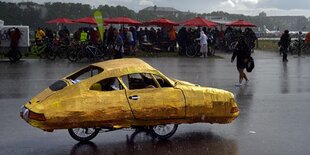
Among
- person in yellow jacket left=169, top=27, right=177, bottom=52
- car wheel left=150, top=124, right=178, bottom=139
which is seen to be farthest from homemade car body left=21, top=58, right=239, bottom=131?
person in yellow jacket left=169, top=27, right=177, bottom=52

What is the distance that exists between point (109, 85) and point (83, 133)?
94 cm

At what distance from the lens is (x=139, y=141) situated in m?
8.35

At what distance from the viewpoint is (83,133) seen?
27.1ft

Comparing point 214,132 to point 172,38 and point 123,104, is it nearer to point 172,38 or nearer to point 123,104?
point 123,104

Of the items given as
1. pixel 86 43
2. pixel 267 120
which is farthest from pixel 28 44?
pixel 267 120

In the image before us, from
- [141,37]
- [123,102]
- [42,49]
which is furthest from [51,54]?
[123,102]

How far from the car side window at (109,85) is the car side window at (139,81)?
0.56 feet

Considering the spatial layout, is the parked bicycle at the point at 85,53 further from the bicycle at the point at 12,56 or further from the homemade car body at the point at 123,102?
the homemade car body at the point at 123,102

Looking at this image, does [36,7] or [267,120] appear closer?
[267,120]

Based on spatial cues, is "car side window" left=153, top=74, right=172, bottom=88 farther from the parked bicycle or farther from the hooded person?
the hooded person

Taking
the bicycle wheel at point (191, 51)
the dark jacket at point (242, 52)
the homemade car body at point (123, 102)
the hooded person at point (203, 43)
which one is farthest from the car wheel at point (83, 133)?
the bicycle wheel at point (191, 51)

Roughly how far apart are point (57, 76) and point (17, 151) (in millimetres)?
10218

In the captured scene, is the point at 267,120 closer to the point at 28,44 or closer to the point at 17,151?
the point at 17,151

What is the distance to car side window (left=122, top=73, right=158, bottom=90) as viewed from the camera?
852cm
